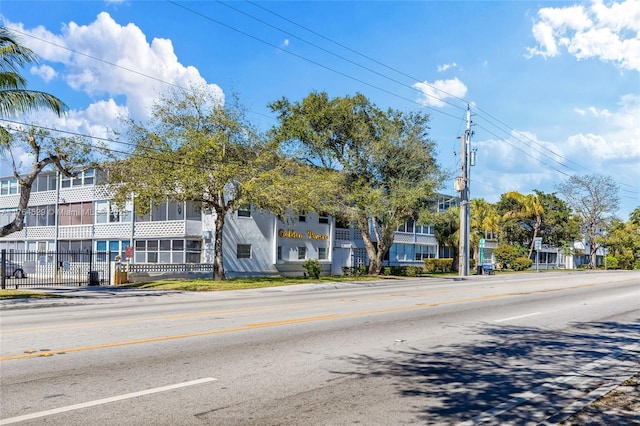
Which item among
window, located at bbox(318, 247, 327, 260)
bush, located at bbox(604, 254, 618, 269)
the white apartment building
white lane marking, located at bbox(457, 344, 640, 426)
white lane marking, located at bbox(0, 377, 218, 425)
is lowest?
bush, located at bbox(604, 254, 618, 269)

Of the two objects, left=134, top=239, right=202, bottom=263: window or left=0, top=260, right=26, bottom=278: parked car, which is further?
left=134, top=239, right=202, bottom=263: window

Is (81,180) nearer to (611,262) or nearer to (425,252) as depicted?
(425,252)

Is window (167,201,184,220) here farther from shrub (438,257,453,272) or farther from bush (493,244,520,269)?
bush (493,244,520,269)

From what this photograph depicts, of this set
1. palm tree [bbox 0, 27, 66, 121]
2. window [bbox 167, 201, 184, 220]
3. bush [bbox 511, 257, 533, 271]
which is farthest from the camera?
bush [bbox 511, 257, 533, 271]

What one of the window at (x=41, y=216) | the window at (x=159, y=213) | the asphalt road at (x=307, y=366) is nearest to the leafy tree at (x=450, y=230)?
the window at (x=159, y=213)

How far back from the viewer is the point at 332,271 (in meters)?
45.0

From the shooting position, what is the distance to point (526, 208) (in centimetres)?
6750

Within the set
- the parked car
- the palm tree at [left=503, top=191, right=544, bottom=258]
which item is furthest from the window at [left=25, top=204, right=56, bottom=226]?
the palm tree at [left=503, top=191, right=544, bottom=258]

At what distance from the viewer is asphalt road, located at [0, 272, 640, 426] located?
230 inches

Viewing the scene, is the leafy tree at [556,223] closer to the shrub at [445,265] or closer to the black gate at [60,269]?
the shrub at [445,265]

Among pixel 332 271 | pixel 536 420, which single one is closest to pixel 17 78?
pixel 536 420

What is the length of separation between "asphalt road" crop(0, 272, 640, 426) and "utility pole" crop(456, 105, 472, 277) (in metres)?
28.1

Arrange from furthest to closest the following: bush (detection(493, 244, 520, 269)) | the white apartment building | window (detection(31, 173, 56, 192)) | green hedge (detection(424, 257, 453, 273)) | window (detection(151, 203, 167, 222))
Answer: bush (detection(493, 244, 520, 269)) < green hedge (detection(424, 257, 453, 273)) < window (detection(31, 173, 56, 192)) < window (detection(151, 203, 167, 222)) < the white apartment building

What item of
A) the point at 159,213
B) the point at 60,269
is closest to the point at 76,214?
the point at 159,213
